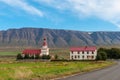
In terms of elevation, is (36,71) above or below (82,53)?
below

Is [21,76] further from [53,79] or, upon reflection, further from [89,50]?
[89,50]

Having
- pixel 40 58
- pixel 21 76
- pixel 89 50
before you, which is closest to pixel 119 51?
pixel 89 50

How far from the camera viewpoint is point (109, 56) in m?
147

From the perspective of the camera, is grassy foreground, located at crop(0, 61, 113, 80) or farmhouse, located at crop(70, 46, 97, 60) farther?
farmhouse, located at crop(70, 46, 97, 60)

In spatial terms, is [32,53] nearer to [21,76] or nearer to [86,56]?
[86,56]

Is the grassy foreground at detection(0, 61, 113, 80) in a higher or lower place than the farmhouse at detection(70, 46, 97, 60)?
lower

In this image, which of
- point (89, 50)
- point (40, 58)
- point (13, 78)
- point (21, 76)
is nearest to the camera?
point (13, 78)

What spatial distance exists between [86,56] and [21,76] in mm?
136657

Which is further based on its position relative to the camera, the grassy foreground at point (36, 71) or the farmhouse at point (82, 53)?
the farmhouse at point (82, 53)

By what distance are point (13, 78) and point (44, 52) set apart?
141497 mm

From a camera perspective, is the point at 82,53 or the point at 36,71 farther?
the point at 82,53

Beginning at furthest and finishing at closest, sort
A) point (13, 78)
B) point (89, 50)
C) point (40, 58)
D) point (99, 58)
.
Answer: point (89, 50) < point (40, 58) < point (99, 58) < point (13, 78)

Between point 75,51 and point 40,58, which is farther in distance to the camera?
point 75,51

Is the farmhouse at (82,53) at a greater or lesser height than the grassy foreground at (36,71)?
greater
